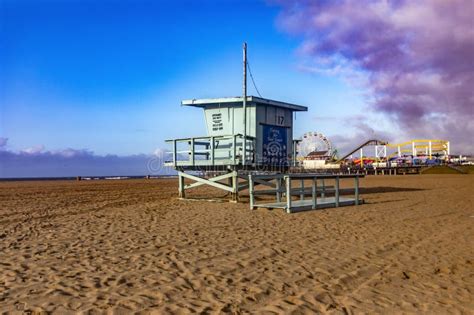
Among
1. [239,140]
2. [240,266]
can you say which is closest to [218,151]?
[239,140]

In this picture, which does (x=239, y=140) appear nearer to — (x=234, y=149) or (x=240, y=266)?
(x=234, y=149)

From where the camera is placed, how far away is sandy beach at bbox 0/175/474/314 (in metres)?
4.54

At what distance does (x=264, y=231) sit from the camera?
9.16 m

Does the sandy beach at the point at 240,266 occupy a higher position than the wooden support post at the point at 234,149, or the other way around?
the wooden support post at the point at 234,149

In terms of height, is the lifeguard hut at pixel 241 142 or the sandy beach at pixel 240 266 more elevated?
the lifeguard hut at pixel 241 142

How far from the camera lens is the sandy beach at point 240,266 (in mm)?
4543

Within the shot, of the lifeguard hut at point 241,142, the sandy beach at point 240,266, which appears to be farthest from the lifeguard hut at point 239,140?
the sandy beach at point 240,266

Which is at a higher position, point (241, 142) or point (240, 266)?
point (241, 142)

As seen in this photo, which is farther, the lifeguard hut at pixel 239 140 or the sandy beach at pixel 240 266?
the lifeguard hut at pixel 239 140

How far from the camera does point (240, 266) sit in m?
6.10

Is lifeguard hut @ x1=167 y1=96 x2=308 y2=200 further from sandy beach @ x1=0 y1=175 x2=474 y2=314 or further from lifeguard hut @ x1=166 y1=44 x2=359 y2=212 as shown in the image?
sandy beach @ x1=0 y1=175 x2=474 y2=314

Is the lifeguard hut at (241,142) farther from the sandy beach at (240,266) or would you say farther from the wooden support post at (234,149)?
the sandy beach at (240,266)

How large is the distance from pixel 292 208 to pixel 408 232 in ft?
13.5

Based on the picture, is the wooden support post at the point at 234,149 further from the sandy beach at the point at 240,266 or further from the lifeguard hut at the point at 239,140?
the sandy beach at the point at 240,266
